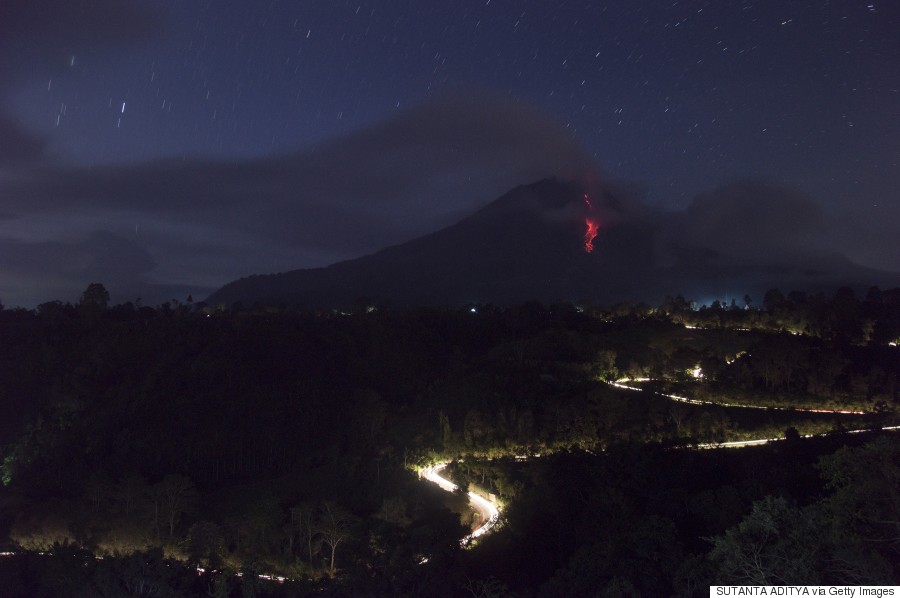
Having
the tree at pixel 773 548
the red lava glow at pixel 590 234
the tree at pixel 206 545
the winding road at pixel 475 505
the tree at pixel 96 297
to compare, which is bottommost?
the tree at pixel 206 545

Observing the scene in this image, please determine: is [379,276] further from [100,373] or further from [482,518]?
[482,518]

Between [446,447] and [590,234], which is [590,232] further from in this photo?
[446,447]

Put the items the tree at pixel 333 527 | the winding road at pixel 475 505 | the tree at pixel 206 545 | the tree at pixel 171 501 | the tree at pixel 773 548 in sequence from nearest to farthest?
the tree at pixel 773 548 → the tree at pixel 333 527 → the tree at pixel 206 545 → the winding road at pixel 475 505 → the tree at pixel 171 501

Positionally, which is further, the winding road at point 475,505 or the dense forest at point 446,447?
the winding road at point 475,505

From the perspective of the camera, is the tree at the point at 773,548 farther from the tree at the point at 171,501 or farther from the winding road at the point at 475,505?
the tree at the point at 171,501

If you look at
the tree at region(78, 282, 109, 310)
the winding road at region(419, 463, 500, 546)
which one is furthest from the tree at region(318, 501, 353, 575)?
the tree at region(78, 282, 109, 310)

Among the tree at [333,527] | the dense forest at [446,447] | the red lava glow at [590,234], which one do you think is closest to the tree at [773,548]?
the dense forest at [446,447]
